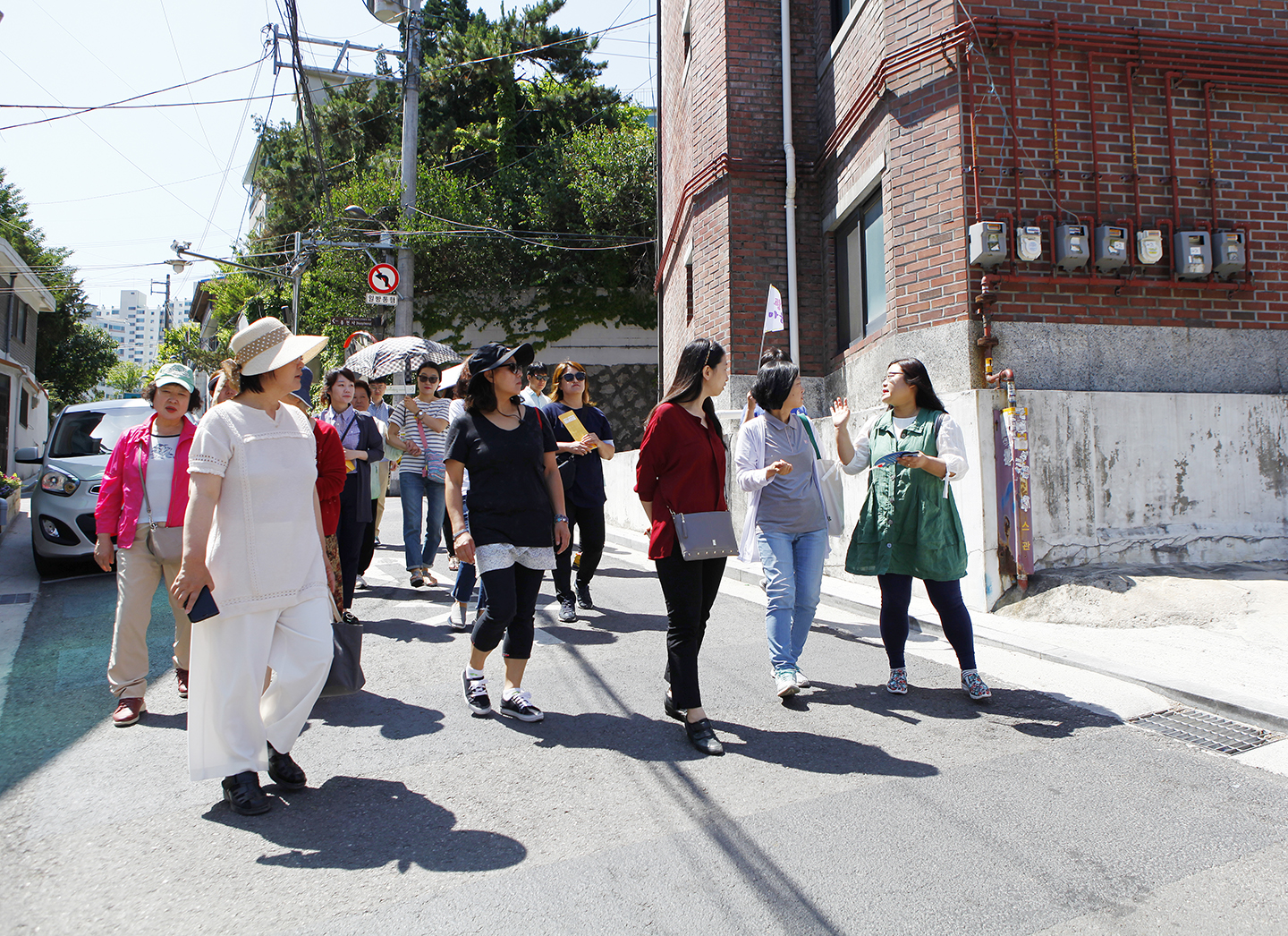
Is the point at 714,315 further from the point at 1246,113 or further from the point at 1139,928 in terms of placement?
the point at 1139,928

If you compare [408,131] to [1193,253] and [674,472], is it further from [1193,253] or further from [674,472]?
[674,472]

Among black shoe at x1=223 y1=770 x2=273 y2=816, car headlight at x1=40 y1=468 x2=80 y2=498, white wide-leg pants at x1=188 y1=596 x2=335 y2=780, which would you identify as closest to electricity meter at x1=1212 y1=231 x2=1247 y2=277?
white wide-leg pants at x1=188 y1=596 x2=335 y2=780

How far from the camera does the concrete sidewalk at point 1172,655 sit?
14.5 feet

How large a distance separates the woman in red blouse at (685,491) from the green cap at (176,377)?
8.54 ft

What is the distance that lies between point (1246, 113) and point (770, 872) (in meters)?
8.56

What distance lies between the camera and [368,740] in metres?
4.16

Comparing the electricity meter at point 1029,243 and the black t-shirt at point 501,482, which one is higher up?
the electricity meter at point 1029,243

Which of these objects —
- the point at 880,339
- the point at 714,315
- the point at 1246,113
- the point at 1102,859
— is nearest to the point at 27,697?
the point at 1102,859

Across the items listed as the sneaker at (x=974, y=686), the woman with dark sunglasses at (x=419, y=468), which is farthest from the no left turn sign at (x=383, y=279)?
the sneaker at (x=974, y=686)

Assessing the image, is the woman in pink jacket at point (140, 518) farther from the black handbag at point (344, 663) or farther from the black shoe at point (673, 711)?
the black shoe at point (673, 711)

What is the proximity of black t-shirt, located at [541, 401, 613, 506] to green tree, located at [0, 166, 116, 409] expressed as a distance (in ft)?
100

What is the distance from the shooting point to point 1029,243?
740 centimetres

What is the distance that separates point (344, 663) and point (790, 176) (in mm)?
9257

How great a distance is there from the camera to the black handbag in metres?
3.67
